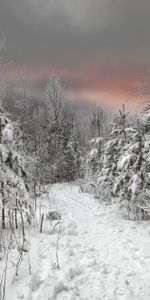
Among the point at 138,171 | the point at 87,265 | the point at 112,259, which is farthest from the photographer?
the point at 138,171

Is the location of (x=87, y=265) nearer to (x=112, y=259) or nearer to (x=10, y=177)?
(x=112, y=259)

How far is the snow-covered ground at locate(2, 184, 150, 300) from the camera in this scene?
3752 mm

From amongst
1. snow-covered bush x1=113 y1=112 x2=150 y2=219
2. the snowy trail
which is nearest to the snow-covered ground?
the snowy trail

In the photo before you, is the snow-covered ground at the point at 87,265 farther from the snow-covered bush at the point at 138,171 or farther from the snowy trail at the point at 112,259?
the snow-covered bush at the point at 138,171

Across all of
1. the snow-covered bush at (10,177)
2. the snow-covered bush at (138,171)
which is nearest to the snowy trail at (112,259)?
the snow-covered bush at (138,171)

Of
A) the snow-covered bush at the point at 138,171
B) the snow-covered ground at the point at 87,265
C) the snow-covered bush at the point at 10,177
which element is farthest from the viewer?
the snow-covered bush at the point at 138,171

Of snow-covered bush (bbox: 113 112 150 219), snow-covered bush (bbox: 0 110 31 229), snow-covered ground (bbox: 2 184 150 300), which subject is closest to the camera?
snow-covered ground (bbox: 2 184 150 300)

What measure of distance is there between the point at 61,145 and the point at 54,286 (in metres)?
22.6

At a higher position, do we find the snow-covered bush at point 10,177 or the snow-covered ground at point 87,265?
the snow-covered bush at point 10,177

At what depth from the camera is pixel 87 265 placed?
4.59 metres

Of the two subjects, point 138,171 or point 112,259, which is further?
point 138,171

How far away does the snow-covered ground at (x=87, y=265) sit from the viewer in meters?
3.75

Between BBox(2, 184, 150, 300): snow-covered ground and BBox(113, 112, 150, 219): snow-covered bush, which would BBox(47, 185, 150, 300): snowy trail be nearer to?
BBox(2, 184, 150, 300): snow-covered ground

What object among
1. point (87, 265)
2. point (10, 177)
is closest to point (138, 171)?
point (10, 177)
